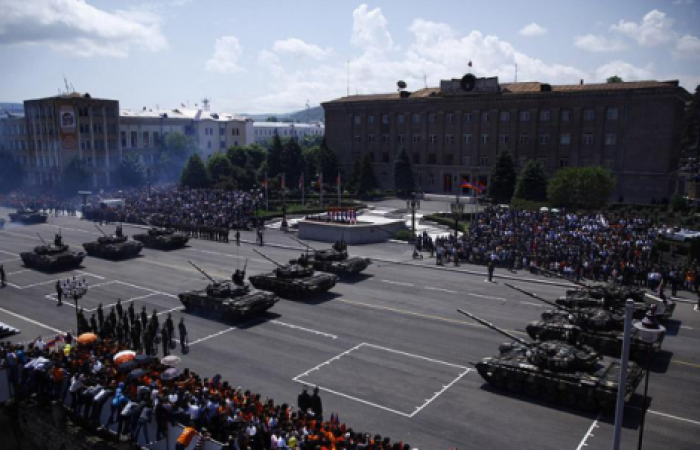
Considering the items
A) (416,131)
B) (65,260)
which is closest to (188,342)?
(65,260)

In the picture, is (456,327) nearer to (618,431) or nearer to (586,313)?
(586,313)

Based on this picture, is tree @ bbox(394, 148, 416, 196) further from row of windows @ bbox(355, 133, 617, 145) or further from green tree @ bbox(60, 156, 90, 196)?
green tree @ bbox(60, 156, 90, 196)

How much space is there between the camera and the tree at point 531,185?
61844 millimetres

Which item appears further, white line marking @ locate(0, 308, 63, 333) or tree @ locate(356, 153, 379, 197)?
tree @ locate(356, 153, 379, 197)

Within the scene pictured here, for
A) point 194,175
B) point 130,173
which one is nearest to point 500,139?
point 194,175

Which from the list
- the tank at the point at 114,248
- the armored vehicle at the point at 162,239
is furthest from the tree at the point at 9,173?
the tank at the point at 114,248

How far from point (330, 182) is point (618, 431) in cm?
7027

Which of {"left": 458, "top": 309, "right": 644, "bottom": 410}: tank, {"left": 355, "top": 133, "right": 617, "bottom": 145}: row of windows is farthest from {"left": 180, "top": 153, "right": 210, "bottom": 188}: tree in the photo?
{"left": 458, "top": 309, "right": 644, "bottom": 410}: tank

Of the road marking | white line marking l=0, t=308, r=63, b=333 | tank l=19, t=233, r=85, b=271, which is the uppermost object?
tank l=19, t=233, r=85, b=271

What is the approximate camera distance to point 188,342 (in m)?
25.2

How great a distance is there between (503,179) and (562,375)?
49291 millimetres

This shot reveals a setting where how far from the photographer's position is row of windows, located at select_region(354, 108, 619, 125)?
68.8 m

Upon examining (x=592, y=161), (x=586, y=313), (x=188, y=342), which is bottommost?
(x=188, y=342)

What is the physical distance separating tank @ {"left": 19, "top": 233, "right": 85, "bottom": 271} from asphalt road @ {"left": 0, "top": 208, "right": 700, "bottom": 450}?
0.95m
